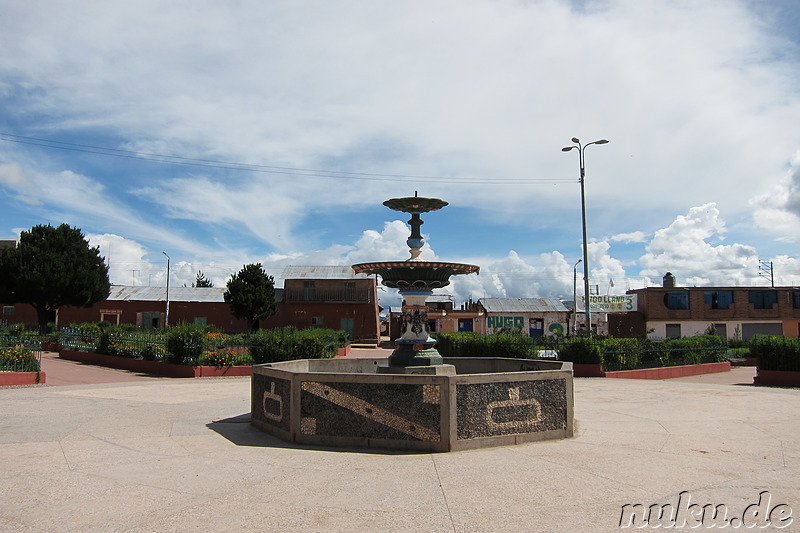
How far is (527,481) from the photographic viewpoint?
20.1 ft

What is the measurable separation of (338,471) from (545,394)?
3.23 m

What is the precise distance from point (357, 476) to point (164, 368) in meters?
15.1

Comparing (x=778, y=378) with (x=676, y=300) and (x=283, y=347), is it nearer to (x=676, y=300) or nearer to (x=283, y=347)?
(x=283, y=347)

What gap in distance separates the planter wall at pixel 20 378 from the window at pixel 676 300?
1802 inches

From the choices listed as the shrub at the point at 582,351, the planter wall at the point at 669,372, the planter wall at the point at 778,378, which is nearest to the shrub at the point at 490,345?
the shrub at the point at 582,351

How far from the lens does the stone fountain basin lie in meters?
7.50

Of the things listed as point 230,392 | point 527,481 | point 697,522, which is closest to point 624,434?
point 527,481

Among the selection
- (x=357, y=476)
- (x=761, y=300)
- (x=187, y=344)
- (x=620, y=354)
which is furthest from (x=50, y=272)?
(x=761, y=300)

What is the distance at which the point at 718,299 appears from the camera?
4909cm

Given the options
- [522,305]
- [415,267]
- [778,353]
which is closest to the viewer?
[415,267]

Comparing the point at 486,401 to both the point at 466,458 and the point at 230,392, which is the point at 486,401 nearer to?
the point at 466,458

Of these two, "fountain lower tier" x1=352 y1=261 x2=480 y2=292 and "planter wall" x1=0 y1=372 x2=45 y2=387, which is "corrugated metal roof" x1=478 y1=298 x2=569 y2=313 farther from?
"fountain lower tier" x1=352 y1=261 x2=480 y2=292

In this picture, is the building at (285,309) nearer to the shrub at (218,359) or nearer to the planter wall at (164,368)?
the planter wall at (164,368)

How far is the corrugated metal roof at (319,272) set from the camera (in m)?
50.8
